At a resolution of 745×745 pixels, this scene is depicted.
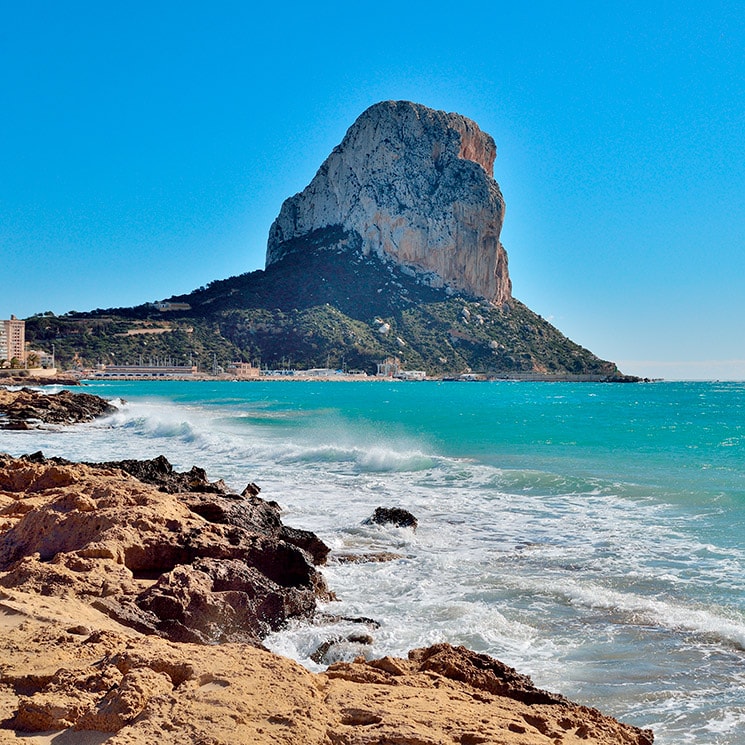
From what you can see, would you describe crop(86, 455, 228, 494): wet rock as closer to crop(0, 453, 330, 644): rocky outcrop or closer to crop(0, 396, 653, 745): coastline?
crop(0, 453, 330, 644): rocky outcrop

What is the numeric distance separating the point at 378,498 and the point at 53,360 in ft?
426

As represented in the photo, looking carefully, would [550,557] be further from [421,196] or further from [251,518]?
[421,196]

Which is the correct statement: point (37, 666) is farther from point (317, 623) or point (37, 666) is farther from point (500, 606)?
point (500, 606)

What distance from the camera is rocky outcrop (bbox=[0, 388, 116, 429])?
1293 inches

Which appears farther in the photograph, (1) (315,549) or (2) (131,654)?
(1) (315,549)

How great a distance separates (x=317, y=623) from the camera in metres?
6.64

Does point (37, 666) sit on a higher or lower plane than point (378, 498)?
higher

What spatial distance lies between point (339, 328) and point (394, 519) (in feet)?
476

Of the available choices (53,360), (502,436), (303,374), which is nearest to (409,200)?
(303,374)

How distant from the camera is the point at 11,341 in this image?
116000 mm

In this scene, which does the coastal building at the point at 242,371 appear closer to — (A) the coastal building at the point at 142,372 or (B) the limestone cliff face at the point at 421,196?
(A) the coastal building at the point at 142,372

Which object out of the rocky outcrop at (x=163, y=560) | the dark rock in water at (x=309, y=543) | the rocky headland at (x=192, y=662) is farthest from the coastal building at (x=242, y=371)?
the rocky headland at (x=192, y=662)

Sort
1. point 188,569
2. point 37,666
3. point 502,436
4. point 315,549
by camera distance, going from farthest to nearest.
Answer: point 502,436, point 315,549, point 188,569, point 37,666

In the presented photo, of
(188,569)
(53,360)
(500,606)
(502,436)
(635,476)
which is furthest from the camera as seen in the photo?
(53,360)
